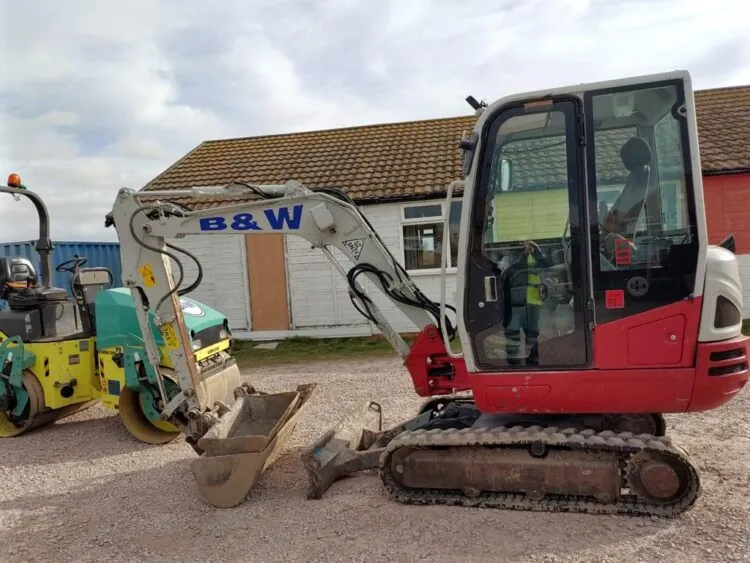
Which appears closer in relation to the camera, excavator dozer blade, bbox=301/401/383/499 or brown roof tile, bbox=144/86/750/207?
excavator dozer blade, bbox=301/401/383/499

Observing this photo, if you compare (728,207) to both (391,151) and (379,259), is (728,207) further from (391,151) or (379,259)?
(379,259)

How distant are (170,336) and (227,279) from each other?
7.21m

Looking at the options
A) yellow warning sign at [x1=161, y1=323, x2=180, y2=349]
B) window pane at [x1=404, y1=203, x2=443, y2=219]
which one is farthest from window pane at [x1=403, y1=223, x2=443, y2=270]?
yellow warning sign at [x1=161, y1=323, x2=180, y2=349]

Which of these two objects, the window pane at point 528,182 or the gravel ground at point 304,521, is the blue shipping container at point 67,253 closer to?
the gravel ground at point 304,521

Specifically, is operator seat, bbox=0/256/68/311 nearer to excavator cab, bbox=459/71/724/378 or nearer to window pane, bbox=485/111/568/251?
excavator cab, bbox=459/71/724/378

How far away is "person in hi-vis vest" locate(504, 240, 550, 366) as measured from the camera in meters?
3.81

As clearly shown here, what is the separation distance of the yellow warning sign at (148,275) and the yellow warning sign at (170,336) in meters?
0.37

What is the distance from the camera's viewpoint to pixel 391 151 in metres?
13.3

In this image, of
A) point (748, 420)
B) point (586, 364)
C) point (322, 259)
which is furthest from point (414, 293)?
point (322, 259)

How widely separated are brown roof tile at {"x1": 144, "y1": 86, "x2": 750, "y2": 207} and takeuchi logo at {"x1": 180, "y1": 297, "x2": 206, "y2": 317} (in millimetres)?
4868

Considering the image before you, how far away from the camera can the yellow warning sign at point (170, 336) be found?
4906 millimetres

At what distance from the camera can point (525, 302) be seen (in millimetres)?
3840

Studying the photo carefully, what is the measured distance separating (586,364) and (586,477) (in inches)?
28.4

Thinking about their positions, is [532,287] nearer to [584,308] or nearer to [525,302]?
[525,302]
